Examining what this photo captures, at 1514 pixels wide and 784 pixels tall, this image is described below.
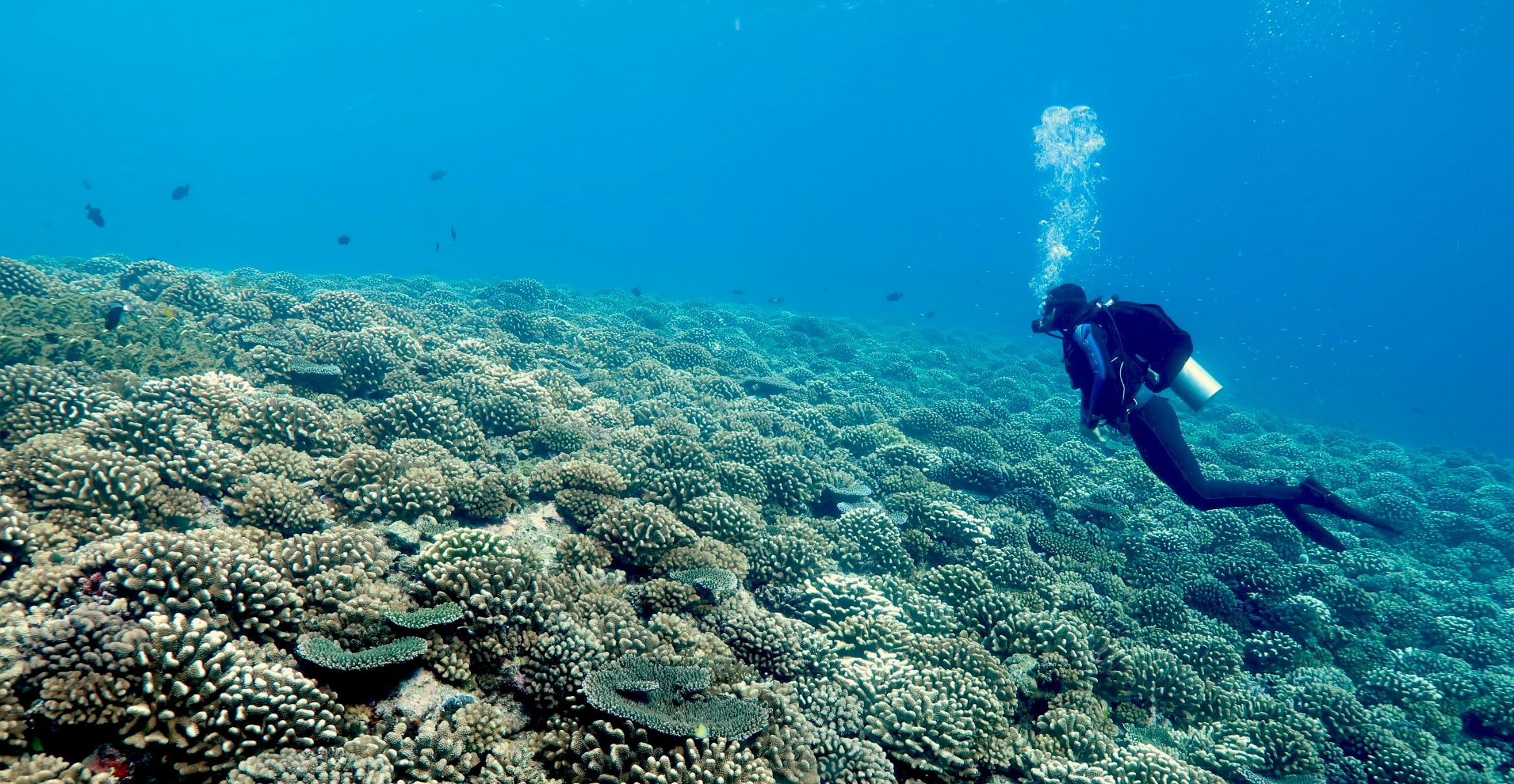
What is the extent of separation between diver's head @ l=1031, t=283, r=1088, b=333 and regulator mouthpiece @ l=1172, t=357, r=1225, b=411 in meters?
1.74

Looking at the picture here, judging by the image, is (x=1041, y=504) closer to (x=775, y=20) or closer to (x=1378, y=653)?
(x=1378, y=653)

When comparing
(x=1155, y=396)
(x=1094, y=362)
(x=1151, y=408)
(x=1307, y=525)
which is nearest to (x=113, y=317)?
(x=1094, y=362)

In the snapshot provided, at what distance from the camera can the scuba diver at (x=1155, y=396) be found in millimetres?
8219

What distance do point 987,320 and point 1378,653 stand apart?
257ft

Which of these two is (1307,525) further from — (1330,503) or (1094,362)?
(1094,362)

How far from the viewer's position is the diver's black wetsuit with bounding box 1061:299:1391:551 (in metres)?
8.20

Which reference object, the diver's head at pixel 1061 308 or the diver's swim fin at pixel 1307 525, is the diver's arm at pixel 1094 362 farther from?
the diver's swim fin at pixel 1307 525

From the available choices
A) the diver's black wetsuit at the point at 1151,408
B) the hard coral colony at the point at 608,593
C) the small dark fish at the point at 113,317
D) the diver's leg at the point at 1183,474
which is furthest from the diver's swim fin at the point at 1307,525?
the small dark fish at the point at 113,317

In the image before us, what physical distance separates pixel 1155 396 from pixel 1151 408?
1.11 feet

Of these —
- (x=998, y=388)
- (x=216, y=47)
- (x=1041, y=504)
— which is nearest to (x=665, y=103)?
(x=216, y=47)

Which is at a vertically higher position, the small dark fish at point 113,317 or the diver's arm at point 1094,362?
the diver's arm at point 1094,362

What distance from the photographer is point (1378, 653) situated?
812cm

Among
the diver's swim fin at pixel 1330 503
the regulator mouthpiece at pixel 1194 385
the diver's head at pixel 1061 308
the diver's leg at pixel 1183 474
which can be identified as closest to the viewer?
the diver's swim fin at pixel 1330 503

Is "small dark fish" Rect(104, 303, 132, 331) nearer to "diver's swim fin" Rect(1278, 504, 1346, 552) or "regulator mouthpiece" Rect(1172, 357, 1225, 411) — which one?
"regulator mouthpiece" Rect(1172, 357, 1225, 411)
